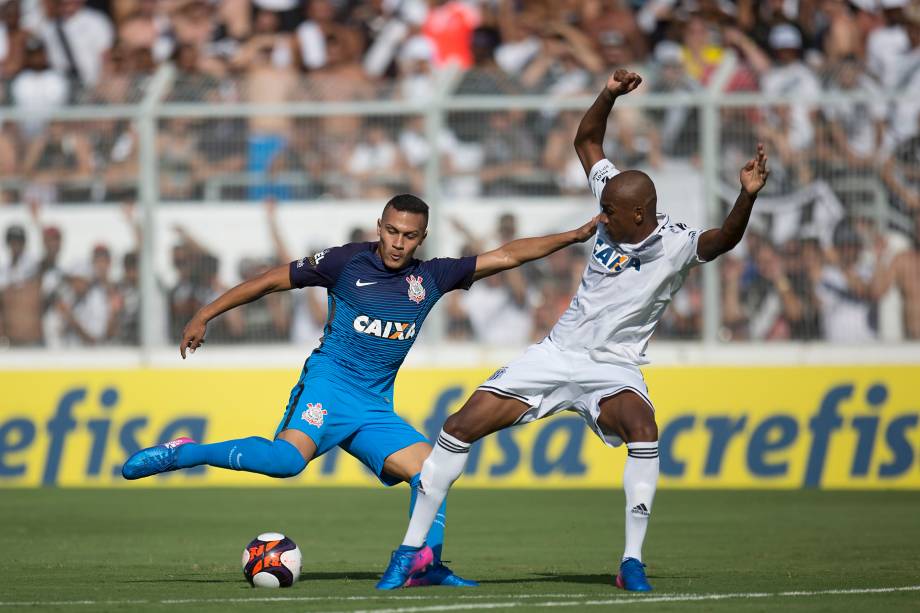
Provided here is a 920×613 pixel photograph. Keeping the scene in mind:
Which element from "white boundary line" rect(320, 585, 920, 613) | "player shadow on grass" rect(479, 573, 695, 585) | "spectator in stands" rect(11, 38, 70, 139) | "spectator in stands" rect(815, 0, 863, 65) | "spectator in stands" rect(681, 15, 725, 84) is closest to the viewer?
"white boundary line" rect(320, 585, 920, 613)

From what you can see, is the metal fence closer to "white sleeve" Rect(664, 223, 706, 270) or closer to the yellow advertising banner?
the yellow advertising banner

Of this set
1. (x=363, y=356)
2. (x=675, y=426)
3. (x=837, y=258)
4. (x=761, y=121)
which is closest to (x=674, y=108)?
(x=761, y=121)

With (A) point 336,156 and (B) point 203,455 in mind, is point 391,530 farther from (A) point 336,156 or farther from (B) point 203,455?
(A) point 336,156

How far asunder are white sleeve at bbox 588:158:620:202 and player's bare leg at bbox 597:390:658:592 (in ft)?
3.95

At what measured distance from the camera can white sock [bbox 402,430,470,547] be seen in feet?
28.1

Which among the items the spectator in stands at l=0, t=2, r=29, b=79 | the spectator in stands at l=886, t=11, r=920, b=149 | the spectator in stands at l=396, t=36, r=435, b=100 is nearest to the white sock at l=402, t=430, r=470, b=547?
the spectator in stands at l=886, t=11, r=920, b=149

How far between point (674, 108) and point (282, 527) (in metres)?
6.53

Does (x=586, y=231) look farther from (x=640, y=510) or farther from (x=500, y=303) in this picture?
(x=500, y=303)

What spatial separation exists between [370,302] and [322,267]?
0.34m

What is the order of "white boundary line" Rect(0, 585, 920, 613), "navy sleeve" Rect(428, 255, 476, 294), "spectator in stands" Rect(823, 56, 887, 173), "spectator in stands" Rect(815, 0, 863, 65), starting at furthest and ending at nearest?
"spectator in stands" Rect(815, 0, 863, 65) → "spectator in stands" Rect(823, 56, 887, 173) → "navy sleeve" Rect(428, 255, 476, 294) → "white boundary line" Rect(0, 585, 920, 613)

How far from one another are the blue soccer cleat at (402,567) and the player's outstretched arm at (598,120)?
96.7 inches

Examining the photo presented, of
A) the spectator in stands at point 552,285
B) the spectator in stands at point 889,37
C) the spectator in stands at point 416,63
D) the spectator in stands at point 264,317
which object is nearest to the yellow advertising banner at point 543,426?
the spectator in stands at point 264,317

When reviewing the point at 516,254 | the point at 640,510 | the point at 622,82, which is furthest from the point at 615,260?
the point at 640,510

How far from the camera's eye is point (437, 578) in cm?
870
